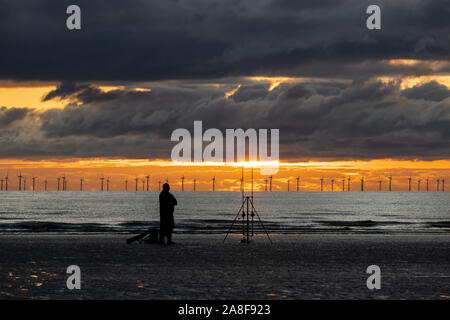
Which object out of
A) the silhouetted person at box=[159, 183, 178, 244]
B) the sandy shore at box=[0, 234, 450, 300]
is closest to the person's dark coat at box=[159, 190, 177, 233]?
the silhouetted person at box=[159, 183, 178, 244]

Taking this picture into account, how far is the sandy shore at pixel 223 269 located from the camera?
15266 millimetres

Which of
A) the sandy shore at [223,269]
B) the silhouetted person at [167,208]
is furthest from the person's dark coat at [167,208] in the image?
the sandy shore at [223,269]

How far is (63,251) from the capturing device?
84.6 ft

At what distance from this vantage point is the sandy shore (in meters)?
15.3

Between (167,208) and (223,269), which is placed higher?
(167,208)

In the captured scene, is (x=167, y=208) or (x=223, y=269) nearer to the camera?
(x=223, y=269)

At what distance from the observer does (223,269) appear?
19875 millimetres

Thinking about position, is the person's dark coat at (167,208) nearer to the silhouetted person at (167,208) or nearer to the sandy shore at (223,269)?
the silhouetted person at (167,208)

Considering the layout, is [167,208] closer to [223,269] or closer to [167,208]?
[167,208]

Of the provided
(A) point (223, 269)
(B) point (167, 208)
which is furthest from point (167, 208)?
(A) point (223, 269)
